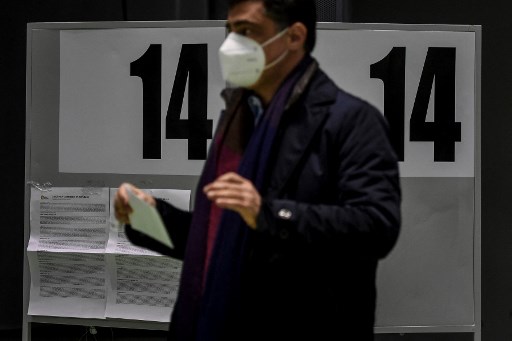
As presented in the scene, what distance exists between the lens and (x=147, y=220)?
5.46ft

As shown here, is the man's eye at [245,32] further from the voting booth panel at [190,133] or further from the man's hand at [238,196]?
the voting booth panel at [190,133]

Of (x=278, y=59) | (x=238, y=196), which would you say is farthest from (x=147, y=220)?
(x=278, y=59)

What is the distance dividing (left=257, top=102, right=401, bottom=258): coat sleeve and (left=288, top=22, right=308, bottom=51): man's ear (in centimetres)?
21

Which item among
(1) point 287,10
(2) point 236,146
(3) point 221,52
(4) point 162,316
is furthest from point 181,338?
(4) point 162,316

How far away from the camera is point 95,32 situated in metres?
3.00

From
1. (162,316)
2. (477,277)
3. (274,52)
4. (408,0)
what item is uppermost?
(408,0)

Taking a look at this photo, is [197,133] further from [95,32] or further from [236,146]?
[236,146]

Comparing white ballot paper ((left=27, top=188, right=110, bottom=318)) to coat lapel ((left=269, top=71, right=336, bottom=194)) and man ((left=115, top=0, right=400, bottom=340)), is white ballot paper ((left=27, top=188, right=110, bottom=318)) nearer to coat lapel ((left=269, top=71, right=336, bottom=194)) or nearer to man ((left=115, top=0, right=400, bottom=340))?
man ((left=115, top=0, right=400, bottom=340))

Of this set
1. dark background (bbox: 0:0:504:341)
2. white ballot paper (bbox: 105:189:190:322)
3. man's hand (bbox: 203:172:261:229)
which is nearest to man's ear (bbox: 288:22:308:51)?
man's hand (bbox: 203:172:261:229)

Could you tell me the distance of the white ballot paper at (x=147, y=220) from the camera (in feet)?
5.35

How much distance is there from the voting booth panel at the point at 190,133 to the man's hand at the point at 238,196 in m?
1.54

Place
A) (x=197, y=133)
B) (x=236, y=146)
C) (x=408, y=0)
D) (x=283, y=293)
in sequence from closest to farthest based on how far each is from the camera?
(x=283, y=293) < (x=236, y=146) < (x=197, y=133) < (x=408, y=0)

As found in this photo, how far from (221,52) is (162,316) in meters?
1.61
